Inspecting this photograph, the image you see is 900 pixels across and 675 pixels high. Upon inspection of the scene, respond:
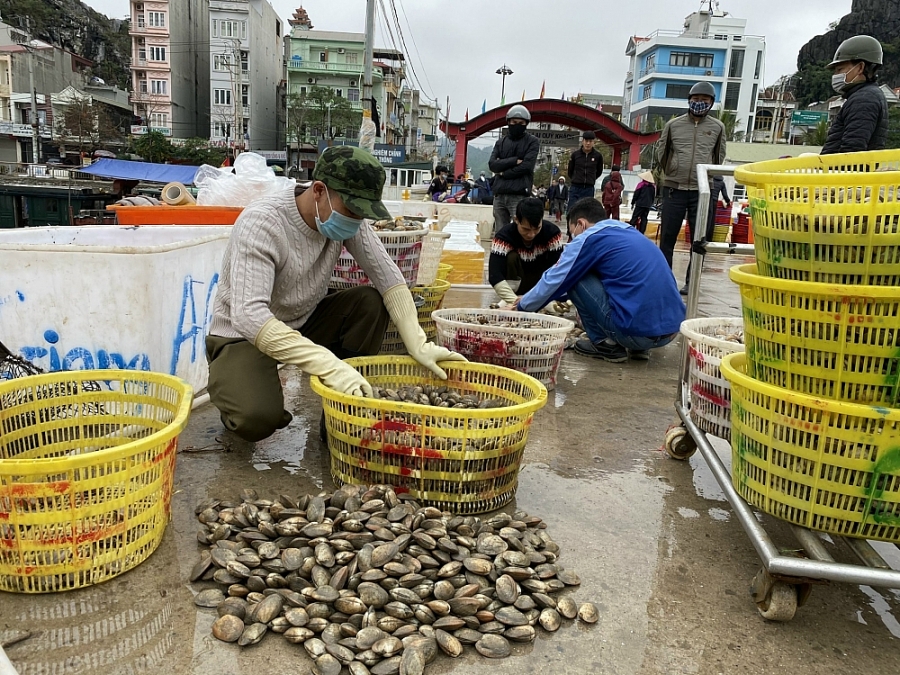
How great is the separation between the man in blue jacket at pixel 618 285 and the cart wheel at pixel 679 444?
4.57 ft

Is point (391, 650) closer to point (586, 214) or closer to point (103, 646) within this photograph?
point (103, 646)

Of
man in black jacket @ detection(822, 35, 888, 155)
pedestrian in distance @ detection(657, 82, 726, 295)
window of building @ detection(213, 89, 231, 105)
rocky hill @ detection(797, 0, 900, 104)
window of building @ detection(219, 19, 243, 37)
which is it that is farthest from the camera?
rocky hill @ detection(797, 0, 900, 104)

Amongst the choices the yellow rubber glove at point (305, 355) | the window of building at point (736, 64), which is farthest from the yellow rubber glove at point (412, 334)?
the window of building at point (736, 64)

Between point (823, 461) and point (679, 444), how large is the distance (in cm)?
116

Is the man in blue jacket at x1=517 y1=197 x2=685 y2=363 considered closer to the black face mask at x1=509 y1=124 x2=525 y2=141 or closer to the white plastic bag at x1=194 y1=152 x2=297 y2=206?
the white plastic bag at x1=194 y1=152 x2=297 y2=206

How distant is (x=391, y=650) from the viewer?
153 cm

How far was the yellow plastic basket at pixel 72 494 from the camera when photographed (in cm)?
160

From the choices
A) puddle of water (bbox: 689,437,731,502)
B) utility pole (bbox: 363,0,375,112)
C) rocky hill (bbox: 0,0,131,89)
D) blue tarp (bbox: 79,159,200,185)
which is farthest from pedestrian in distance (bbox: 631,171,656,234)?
rocky hill (bbox: 0,0,131,89)

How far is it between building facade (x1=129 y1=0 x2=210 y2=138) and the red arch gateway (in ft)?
134

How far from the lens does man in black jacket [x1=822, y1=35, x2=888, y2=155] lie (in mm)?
3854

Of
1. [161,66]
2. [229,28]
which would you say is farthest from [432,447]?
[229,28]

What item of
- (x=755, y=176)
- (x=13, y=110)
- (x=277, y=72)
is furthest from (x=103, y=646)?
(x=277, y=72)

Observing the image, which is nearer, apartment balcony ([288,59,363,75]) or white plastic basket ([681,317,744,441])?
white plastic basket ([681,317,744,441])

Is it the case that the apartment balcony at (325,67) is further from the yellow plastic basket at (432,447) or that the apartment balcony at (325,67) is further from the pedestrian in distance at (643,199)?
the yellow plastic basket at (432,447)
